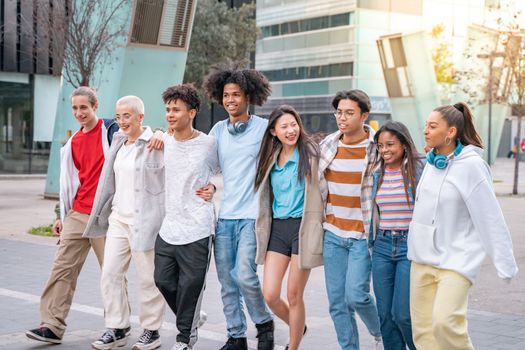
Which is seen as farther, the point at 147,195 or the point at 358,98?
the point at 147,195

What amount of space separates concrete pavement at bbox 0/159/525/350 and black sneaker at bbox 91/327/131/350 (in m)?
0.09

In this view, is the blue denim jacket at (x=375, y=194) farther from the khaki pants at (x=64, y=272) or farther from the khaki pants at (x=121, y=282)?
the khaki pants at (x=64, y=272)

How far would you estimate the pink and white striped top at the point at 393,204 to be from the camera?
17.3 ft

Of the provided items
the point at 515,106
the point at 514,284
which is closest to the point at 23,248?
the point at 514,284

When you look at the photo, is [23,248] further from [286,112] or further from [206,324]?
[286,112]

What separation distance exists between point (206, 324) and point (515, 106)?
22.4 metres

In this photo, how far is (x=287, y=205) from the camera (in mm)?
5789

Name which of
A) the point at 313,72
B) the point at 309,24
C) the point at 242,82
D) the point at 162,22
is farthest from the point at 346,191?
the point at 309,24

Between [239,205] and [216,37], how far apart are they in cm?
3046

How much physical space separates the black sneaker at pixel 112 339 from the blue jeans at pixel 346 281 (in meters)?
1.72

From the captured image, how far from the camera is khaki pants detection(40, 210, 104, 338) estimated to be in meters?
6.53

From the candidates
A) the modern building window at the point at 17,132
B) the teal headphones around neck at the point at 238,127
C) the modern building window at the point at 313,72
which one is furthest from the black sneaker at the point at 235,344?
the modern building window at the point at 313,72

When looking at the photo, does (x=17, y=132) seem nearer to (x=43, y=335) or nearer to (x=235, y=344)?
(x=43, y=335)

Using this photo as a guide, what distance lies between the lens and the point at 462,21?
2359 inches
